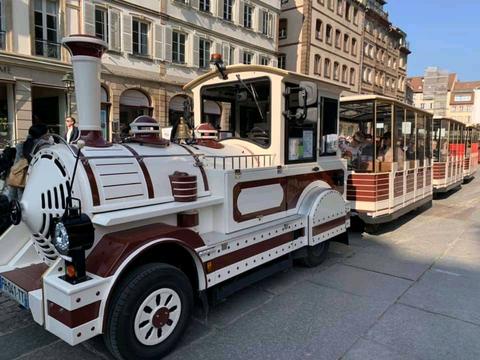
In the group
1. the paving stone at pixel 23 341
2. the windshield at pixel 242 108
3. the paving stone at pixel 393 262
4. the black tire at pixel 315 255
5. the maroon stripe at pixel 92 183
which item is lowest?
the paving stone at pixel 23 341

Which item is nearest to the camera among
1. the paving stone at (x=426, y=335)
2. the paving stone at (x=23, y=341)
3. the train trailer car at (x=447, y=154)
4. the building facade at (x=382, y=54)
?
the paving stone at (x=23, y=341)

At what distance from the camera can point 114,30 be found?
16.8 metres

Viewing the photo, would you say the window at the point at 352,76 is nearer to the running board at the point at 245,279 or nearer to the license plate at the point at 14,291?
the running board at the point at 245,279

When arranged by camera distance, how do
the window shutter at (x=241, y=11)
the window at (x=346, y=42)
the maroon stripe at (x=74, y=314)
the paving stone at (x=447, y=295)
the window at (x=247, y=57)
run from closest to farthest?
the maroon stripe at (x=74, y=314) → the paving stone at (x=447, y=295) → the window shutter at (x=241, y=11) → the window at (x=247, y=57) → the window at (x=346, y=42)

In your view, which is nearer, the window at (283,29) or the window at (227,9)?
the window at (227,9)

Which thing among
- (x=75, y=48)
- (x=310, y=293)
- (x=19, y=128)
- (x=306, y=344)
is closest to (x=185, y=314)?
(x=306, y=344)

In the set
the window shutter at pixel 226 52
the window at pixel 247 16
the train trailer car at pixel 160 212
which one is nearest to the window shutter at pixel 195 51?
the window shutter at pixel 226 52

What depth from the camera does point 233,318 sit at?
11.8 ft

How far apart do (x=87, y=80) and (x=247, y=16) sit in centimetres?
2270

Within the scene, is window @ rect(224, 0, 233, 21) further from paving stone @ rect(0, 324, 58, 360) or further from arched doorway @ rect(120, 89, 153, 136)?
paving stone @ rect(0, 324, 58, 360)

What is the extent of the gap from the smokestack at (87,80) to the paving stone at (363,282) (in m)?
2.99

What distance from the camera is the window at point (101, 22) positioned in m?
16.2

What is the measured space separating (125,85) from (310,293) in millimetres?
15490

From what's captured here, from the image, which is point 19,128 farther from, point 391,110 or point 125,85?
point 391,110
